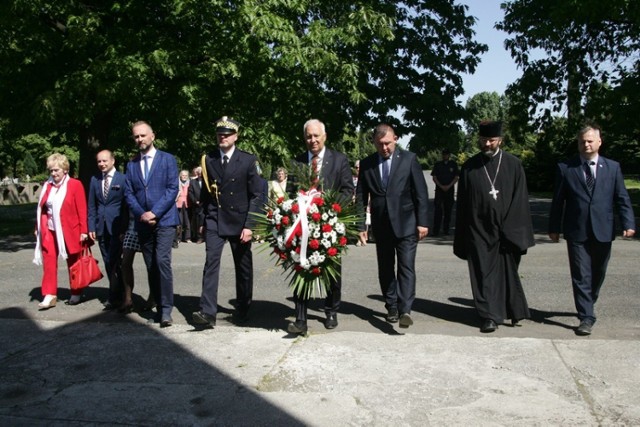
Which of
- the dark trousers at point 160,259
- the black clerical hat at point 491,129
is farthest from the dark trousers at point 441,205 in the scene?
the dark trousers at point 160,259

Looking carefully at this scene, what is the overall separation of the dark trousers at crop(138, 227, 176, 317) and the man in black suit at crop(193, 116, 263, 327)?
0.38 meters

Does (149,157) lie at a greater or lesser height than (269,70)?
lesser

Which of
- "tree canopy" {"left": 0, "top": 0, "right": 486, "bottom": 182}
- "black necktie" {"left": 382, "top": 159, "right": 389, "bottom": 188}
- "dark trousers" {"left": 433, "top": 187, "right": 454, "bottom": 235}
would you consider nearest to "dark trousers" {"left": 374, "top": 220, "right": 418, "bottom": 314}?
"black necktie" {"left": 382, "top": 159, "right": 389, "bottom": 188}

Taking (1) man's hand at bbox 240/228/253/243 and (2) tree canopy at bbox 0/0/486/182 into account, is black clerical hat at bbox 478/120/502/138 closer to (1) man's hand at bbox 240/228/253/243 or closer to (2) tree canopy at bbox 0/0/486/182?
(1) man's hand at bbox 240/228/253/243

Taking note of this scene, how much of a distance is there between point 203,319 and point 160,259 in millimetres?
818

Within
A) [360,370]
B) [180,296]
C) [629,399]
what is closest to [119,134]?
[180,296]

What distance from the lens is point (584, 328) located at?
6.04 metres

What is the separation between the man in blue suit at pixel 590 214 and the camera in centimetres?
620

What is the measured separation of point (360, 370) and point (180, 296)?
388 cm

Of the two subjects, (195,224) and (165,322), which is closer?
(165,322)

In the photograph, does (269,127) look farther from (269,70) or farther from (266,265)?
(266,265)

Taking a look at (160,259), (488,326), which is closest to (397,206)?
(488,326)

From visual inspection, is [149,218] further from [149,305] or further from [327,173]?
[327,173]

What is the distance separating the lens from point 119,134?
64.2 ft
